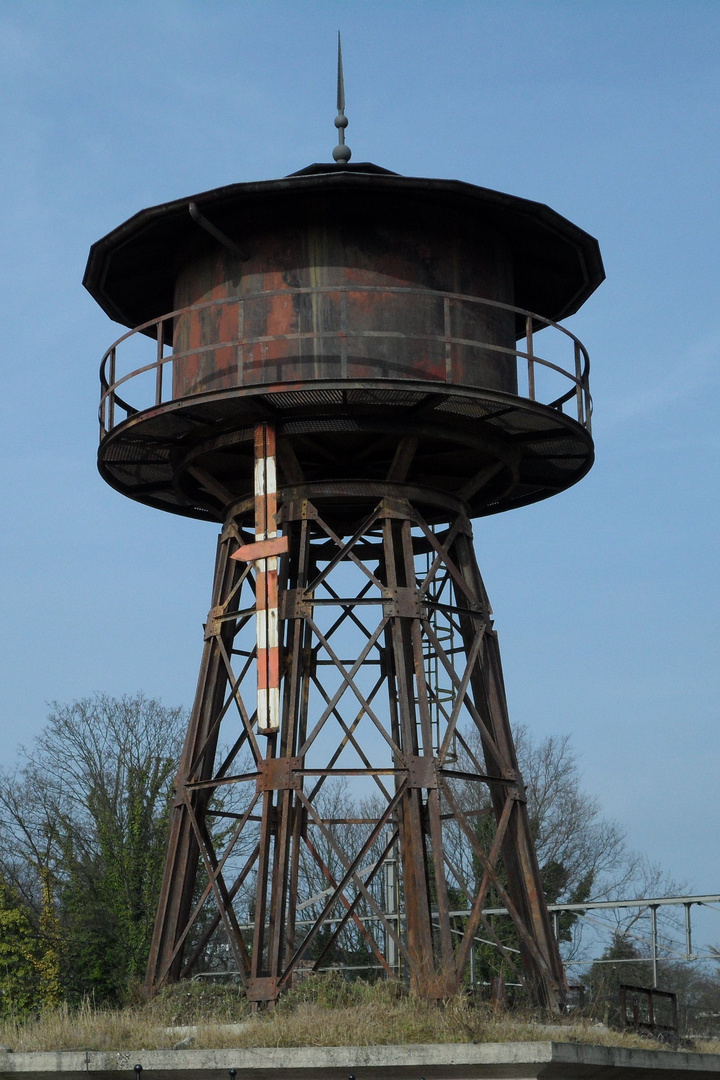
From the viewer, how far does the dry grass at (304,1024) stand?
1692 cm

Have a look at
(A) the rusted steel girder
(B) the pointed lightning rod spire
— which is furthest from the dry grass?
(B) the pointed lightning rod spire

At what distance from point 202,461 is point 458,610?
13.2 feet

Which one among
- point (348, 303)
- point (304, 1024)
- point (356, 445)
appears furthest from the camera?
point (356, 445)

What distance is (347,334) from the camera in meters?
Result: 19.5

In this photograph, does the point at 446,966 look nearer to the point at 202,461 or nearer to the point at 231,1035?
the point at 231,1035

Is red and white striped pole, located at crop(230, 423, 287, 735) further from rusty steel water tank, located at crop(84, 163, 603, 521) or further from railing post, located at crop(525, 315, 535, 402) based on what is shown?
railing post, located at crop(525, 315, 535, 402)

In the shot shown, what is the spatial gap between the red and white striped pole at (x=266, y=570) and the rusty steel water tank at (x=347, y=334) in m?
0.49

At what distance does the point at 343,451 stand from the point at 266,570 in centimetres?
241

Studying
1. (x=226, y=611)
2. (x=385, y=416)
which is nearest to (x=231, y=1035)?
(x=226, y=611)

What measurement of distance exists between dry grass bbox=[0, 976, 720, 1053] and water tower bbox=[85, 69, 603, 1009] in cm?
49

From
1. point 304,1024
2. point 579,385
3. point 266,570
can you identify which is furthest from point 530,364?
point 304,1024

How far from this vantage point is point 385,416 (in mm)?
20125

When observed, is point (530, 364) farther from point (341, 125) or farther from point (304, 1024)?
point (304, 1024)

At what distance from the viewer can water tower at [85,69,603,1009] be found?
19.5 metres
